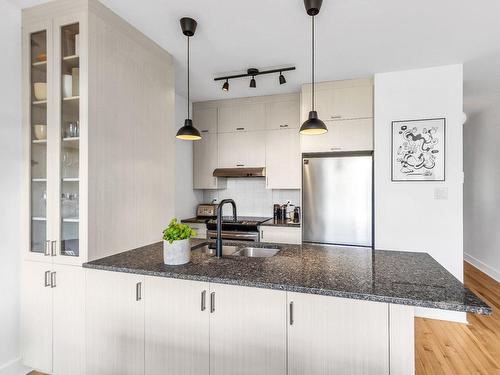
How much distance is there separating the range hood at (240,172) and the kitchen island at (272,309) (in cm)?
201

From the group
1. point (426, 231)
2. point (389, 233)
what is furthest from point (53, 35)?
point (426, 231)

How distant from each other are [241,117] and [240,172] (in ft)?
2.57

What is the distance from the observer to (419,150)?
304 cm

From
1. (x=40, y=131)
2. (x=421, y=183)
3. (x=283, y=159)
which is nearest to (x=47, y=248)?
(x=40, y=131)

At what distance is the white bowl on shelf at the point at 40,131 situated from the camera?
2053 mm

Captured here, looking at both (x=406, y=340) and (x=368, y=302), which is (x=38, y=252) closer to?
(x=368, y=302)

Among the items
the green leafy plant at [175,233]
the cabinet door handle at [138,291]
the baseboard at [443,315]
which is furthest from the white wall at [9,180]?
the baseboard at [443,315]

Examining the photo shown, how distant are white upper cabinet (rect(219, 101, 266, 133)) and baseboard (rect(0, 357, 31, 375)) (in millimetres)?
3187

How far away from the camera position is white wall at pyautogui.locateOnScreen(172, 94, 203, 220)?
390cm

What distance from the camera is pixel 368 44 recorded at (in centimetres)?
253

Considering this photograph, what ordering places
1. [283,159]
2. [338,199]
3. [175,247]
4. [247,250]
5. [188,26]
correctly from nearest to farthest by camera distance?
[175,247] → [188,26] → [247,250] → [338,199] → [283,159]

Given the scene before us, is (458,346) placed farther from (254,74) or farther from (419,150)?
(254,74)

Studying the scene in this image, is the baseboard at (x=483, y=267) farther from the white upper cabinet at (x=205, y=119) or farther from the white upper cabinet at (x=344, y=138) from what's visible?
the white upper cabinet at (x=205, y=119)

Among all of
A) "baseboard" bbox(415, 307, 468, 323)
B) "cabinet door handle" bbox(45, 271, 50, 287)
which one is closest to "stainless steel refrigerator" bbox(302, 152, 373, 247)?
"baseboard" bbox(415, 307, 468, 323)
